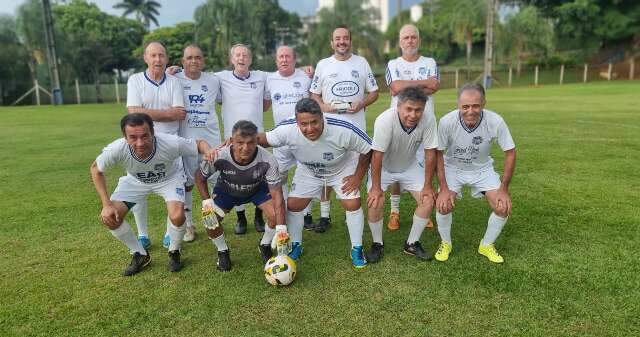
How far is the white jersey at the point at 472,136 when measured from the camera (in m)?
4.36

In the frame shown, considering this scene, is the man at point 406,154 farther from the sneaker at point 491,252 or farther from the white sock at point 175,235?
the white sock at point 175,235

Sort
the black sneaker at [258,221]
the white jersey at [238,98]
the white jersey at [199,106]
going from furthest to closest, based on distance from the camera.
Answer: the white jersey at [238,98], the black sneaker at [258,221], the white jersey at [199,106]

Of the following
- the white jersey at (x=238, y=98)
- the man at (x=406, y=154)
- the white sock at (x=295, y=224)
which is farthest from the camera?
the white jersey at (x=238, y=98)

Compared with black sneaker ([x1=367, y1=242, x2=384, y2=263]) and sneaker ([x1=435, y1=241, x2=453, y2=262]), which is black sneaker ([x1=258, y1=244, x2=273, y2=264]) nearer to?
black sneaker ([x1=367, y1=242, x2=384, y2=263])

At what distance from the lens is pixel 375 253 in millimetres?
4449

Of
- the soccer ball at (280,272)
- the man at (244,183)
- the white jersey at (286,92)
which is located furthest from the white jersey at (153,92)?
the soccer ball at (280,272)

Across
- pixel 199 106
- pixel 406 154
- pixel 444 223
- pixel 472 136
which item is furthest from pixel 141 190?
pixel 472 136

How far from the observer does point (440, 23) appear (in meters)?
53.7

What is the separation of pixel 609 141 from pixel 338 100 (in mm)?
7785

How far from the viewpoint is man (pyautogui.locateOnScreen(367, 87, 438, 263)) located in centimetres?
411

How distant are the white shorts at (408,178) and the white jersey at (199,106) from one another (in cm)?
207

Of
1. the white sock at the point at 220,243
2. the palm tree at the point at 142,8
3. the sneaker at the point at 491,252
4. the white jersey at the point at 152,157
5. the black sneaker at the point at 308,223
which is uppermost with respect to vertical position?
the palm tree at the point at 142,8

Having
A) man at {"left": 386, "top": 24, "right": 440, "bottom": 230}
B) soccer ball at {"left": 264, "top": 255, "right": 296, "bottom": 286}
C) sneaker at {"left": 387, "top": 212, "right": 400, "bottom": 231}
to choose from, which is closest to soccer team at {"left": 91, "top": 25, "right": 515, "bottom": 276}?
soccer ball at {"left": 264, "top": 255, "right": 296, "bottom": 286}

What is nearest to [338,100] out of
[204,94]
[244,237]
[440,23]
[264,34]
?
[204,94]
